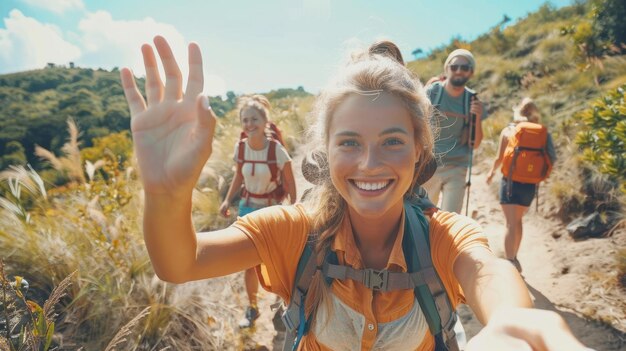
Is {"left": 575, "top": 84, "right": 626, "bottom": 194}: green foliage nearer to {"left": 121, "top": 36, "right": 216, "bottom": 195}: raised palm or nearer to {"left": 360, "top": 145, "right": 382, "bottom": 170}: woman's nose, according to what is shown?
{"left": 360, "top": 145, "right": 382, "bottom": 170}: woman's nose

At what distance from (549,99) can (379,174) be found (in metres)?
10.1

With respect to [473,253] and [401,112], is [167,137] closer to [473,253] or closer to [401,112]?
[401,112]

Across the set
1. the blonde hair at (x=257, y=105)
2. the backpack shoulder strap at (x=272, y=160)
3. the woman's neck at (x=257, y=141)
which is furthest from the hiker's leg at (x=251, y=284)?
the blonde hair at (x=257, y=105)

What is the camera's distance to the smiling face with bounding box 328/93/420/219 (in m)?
1.58

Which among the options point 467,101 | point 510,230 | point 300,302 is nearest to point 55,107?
point 467,101

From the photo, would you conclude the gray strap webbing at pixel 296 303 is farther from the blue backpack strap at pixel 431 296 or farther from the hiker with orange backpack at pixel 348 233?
the blue backpack strap at pixel 431 296

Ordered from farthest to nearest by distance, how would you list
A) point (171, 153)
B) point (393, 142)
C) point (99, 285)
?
point (99, 285)
point (393, 142)
point (171, 153)

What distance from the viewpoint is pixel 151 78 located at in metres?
1.33

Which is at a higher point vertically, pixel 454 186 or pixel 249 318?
pixel 454 186

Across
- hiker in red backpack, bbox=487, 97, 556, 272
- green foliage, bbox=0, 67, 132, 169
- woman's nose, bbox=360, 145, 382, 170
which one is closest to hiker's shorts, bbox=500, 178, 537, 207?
hiker in red backpack, bbox=487, 97, 556, 272

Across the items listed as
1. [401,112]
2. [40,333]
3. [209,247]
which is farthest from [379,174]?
[40,333]

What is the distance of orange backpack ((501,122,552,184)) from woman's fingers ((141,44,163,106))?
13.0ft

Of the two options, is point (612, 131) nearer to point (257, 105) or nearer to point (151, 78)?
point (257, 105)

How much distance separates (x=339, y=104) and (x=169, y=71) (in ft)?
2.56
